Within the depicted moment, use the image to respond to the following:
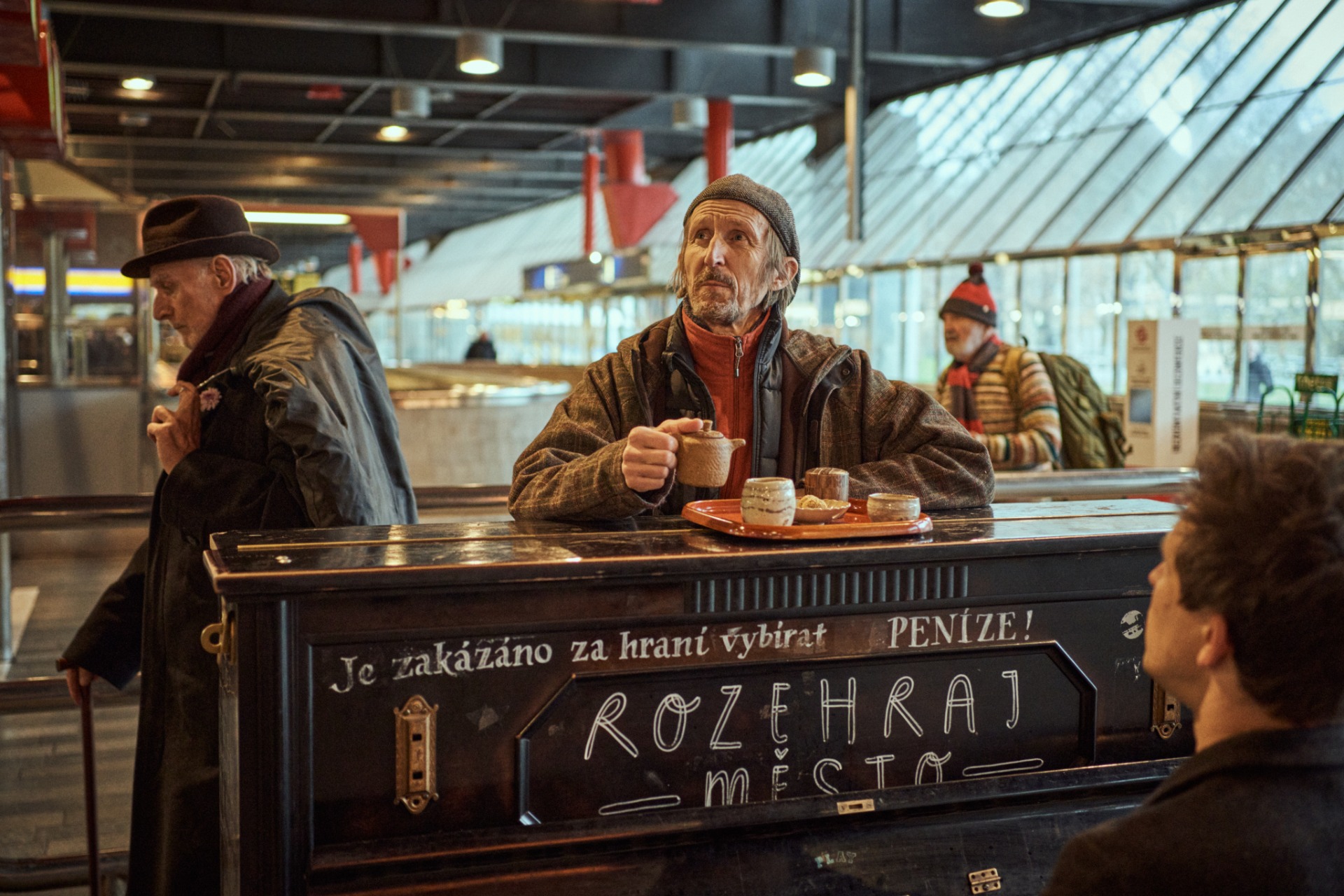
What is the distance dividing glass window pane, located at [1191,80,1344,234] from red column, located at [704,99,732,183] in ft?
17.9

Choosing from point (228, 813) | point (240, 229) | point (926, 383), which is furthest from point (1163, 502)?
point (926, 383)

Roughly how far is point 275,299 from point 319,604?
54.6 inches

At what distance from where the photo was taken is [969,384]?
16.5ft

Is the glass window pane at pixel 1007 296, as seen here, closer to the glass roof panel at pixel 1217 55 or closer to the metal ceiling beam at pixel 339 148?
the glass roof panel at pixel 1217 55

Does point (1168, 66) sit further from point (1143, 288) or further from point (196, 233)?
point (196, 233)

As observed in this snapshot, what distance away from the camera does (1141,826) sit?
3.91 feet

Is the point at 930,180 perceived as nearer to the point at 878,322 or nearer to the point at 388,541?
the point at 878,322

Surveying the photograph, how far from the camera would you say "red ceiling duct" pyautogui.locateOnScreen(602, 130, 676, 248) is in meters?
16.8

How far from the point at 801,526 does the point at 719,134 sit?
1259 centimetres

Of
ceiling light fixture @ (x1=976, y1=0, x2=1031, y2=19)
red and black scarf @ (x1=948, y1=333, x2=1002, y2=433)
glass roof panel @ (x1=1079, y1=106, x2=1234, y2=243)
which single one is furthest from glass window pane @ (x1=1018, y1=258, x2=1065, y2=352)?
red and black scarf @ (x1=948, y1=333, x2=1002, y2=433)

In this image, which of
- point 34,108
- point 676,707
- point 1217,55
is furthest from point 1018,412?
point 1217,55

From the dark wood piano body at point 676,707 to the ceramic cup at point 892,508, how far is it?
54 mm

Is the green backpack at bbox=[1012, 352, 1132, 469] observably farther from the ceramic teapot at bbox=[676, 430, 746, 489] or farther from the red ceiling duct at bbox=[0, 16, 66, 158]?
the red ceiling duct at bbox=[0, 16, 66, 158]

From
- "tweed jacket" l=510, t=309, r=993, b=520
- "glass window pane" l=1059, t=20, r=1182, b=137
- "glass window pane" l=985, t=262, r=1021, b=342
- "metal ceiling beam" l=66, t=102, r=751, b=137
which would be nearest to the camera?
"tweed jacket" l=510, t=309, r=993, b=520
